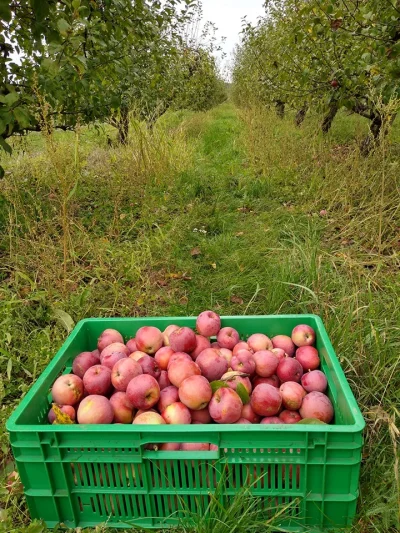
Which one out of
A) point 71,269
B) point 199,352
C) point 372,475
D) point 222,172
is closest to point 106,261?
point 71,269

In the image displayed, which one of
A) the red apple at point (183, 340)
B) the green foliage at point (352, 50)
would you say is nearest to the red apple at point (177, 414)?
the red apple at point (183, 340)

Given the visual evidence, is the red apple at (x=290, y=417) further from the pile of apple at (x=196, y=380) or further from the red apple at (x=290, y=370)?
the red apple at (x=290, y=370)

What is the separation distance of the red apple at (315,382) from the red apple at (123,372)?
2.22ft

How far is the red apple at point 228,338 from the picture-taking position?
2.06 meters

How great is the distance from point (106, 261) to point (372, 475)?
7.69 feet

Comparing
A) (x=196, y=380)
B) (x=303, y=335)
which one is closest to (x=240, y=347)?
(x=303, y=335)

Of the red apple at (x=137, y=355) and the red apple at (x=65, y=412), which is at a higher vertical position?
the red apple at (x=137, y=355)

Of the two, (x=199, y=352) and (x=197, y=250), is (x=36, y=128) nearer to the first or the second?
(x=197, y=250)

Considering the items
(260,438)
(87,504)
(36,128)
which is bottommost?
(87,504)

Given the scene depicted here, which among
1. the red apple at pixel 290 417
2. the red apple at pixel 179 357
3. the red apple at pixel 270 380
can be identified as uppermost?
the red apple at pixel 179 357

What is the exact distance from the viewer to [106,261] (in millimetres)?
3414

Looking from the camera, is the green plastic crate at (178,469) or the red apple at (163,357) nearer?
the green plastic crate at (178,469)

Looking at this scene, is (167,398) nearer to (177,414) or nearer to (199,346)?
(177,414)

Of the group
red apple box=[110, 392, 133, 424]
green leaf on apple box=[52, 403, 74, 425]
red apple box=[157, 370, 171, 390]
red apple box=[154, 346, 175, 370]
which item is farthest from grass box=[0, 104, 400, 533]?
red apple box=[154, 346, 175, 370]
